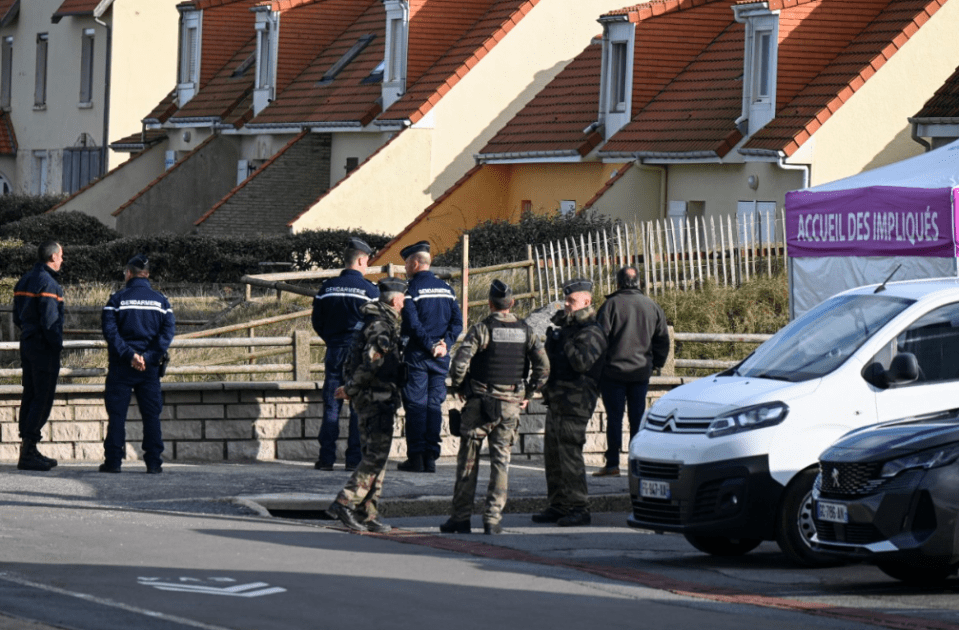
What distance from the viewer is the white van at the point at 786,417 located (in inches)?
407

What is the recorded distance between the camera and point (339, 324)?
47.3ft

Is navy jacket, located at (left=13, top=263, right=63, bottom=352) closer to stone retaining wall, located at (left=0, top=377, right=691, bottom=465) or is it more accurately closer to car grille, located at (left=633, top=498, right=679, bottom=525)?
stone retaining wall, located at (left=0, top=377, right=691, bottom=465)

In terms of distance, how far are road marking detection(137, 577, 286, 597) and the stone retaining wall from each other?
19.4ft

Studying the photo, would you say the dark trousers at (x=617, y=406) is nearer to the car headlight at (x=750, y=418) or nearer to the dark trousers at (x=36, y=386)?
the car headlight at (x=750, y=418)

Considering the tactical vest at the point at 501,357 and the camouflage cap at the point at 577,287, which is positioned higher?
the camouflage cap at the point at 577,287

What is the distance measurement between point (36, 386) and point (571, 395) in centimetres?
463

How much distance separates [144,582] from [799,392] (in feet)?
13.7

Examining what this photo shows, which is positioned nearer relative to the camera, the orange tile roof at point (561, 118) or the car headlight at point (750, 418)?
the car headlight at point (750, 418)

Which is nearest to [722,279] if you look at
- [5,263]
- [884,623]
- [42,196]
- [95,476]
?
[95,476]

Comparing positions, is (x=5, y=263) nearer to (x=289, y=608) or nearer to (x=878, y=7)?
(x=878, y=7)

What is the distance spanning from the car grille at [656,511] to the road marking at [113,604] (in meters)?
3.65

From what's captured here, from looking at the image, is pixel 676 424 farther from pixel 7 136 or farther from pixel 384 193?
pixel 7 136

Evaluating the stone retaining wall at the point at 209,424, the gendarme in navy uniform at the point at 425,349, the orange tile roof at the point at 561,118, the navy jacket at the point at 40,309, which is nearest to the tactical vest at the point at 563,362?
the gendarme in navy uniform at the point at 425,349

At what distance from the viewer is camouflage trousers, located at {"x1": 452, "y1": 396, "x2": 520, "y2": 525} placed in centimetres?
1163
